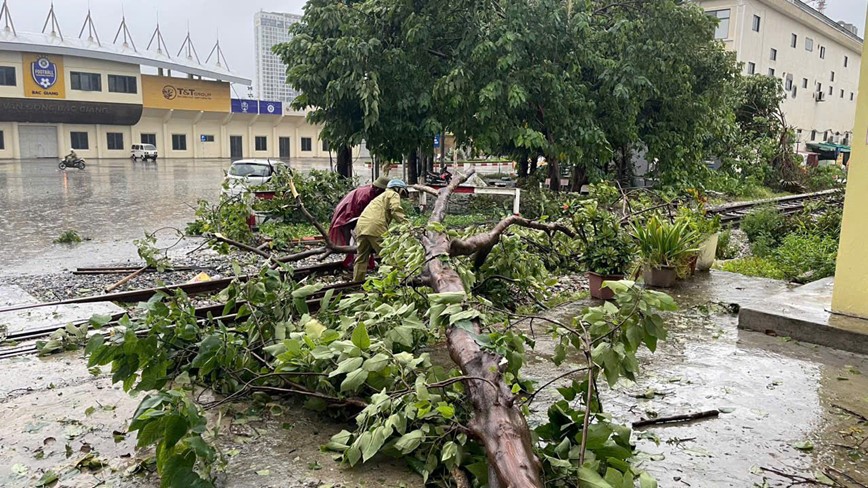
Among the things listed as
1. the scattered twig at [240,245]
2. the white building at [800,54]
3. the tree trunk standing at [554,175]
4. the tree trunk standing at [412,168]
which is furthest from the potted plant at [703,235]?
the white building at [800,54]

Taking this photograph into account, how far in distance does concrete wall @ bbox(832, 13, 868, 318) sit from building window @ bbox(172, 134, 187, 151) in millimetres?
53107

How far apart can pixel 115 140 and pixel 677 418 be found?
5286 cm

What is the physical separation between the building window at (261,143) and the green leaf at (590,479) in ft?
186

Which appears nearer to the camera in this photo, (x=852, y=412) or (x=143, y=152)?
(x=852, y=412)

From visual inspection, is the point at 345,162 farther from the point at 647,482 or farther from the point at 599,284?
the point at 647,482

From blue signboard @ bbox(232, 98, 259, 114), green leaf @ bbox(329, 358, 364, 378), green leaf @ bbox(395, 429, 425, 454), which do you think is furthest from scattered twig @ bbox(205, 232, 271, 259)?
blue signboard @ bbox(232, 98, 259, 114)

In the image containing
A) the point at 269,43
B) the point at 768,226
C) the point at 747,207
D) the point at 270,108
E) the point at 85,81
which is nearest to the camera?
the point at 768,226

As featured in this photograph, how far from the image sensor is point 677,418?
4.25 metres

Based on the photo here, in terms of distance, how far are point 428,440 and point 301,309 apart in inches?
65.7

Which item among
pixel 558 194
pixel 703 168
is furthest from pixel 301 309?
pixel 703 168

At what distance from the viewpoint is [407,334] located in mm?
4168

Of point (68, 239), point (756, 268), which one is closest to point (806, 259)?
point (756, 268)

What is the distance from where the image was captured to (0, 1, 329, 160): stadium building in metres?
43.7

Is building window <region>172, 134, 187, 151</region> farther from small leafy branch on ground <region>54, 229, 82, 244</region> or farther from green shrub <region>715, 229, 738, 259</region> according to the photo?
green shrub <region>715, 229, 738, 259</region>
